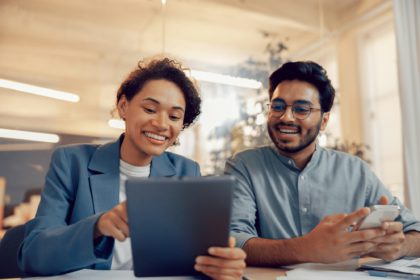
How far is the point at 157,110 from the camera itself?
138 centimetres

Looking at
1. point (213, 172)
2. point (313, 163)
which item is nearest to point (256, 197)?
point (313, 163)

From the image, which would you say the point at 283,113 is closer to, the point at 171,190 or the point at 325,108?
the point at 325,108

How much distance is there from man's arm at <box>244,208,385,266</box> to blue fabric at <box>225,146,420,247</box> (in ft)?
0.90

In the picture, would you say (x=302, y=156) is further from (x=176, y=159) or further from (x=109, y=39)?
(x=109, y=39)

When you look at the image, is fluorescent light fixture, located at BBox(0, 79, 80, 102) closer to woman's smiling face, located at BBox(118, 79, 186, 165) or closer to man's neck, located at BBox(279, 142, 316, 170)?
woman's smiling face, located at BBox(118, 79, 186, 165)

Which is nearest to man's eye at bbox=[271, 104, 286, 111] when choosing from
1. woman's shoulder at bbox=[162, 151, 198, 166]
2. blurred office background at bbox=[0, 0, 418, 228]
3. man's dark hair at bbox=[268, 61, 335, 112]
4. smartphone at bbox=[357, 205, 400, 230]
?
man's dark hair at bbox=[268, 61, 335, 112]

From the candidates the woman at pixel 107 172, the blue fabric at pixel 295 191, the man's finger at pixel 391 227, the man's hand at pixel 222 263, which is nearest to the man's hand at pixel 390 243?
the man's finger at pixel 391 227

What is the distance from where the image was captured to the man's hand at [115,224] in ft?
3.01

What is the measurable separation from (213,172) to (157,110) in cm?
234

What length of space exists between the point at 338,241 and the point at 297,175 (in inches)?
21.8

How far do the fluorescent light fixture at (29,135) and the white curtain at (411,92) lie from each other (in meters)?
2.91

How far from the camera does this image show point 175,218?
82 cm

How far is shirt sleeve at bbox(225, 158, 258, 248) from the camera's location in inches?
55.2

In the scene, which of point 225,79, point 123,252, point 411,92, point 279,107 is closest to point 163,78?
point 279,107
